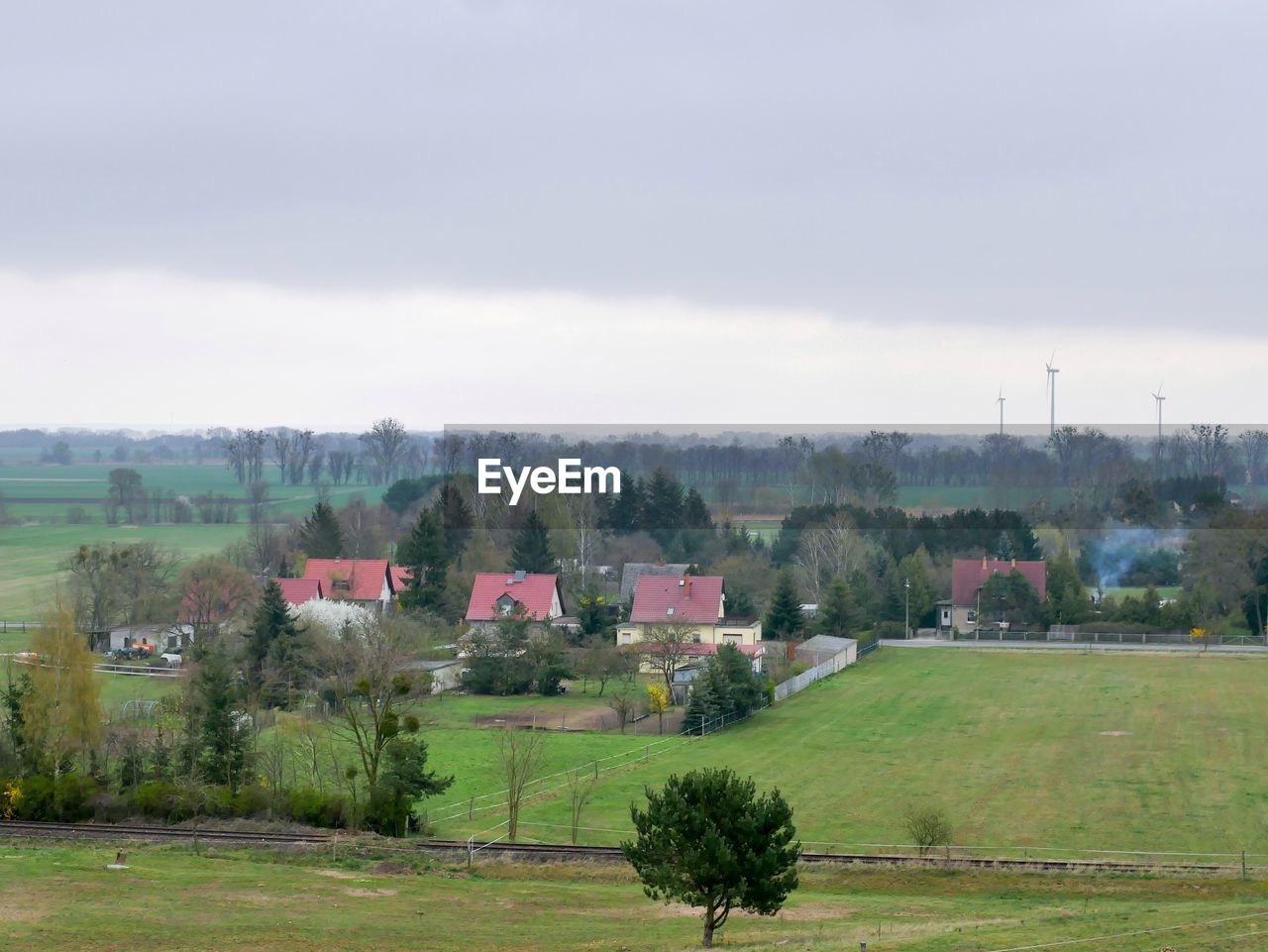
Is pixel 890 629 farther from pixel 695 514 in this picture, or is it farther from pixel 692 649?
pixel 695 514

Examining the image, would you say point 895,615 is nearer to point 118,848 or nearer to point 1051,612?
point 1051,612

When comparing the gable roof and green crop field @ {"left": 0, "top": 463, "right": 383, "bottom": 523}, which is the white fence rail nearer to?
the gable roof

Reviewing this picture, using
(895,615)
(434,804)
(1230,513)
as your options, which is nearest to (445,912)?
(434,804)

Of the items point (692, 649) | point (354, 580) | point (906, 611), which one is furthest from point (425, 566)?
point (906, 611)

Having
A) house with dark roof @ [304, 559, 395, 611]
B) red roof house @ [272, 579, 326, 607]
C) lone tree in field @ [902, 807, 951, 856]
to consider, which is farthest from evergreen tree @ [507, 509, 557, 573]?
lone tree in field @ [902, 807, 951, 856]

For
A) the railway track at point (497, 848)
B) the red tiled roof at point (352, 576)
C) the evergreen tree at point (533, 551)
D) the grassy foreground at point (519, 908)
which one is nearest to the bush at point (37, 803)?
the railway track at point (497, 848)

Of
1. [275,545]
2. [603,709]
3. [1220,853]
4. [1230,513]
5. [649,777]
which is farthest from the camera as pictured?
[275,545]
